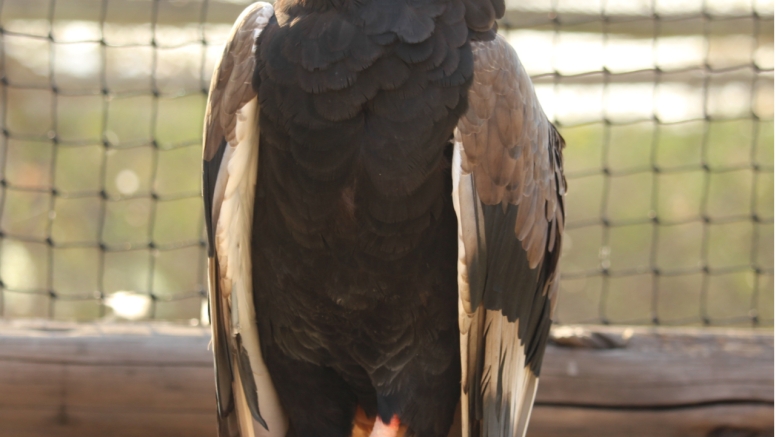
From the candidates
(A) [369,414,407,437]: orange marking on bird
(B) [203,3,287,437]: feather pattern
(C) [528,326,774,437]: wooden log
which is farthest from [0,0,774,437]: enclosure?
(A) [369,414,407,437]: orange marking on bird

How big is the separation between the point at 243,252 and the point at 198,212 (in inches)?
268

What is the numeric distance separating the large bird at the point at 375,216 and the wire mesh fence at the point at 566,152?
4.65 feet

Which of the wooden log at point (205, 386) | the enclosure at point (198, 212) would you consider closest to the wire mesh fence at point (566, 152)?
the enclosure at point (198, 212)

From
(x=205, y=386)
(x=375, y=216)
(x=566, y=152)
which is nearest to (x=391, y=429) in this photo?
(x=375, y=216)

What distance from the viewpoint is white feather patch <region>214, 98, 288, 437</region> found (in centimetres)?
216

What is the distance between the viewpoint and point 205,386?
9.38 feet

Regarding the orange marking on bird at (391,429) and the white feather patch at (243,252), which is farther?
the orange marking on bird at (391,429)

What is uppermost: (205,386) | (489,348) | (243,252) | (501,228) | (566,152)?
(566,152)

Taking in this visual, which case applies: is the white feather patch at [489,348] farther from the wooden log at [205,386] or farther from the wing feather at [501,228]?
the wooden log at [205,386]

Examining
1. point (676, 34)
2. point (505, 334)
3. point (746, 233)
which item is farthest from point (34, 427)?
point (746, 233)

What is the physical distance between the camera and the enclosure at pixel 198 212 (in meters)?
2.86

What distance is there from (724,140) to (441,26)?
7.80 m

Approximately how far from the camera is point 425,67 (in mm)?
1996

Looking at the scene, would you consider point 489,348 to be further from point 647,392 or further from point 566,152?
point 566,152
